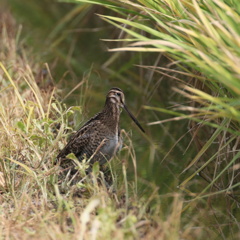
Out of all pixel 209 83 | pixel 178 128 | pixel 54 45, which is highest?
pixel 209 83

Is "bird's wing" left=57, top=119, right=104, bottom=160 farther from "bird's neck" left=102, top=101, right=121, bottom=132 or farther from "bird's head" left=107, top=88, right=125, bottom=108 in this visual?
"bird's head" left=107, top=88, right=125, bottom=108

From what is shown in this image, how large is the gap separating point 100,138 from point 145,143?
1.43 metres

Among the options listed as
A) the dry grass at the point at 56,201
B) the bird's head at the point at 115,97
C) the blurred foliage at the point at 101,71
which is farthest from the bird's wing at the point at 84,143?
the blurred foliage at the point at 101,71

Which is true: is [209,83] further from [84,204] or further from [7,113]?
[7,113]

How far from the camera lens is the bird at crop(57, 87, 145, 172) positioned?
17.9 feet

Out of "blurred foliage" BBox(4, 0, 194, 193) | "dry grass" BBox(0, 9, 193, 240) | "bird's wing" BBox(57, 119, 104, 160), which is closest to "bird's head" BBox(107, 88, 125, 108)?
"bird's wing" BBox(57, 119, 104, 160)

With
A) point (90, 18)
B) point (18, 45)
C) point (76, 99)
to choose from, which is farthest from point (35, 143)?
point (90, 18)

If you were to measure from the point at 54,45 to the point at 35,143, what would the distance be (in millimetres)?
4610

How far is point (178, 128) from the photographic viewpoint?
7.45m

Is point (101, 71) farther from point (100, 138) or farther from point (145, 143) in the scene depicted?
point (100, 138)

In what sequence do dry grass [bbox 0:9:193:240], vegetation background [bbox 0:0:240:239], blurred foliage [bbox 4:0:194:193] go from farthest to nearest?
blurred foliage [bbox 4:0:194:193]
vegetation background [bbox 0:0:240:239]
dry grass [bbox 0:9:193:240]

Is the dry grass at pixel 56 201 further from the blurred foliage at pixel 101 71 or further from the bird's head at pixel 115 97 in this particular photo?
the blurred foliage at pixel 101 71

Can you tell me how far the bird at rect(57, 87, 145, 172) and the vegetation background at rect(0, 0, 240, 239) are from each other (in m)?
0.13

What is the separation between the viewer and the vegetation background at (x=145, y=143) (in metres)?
4.17
